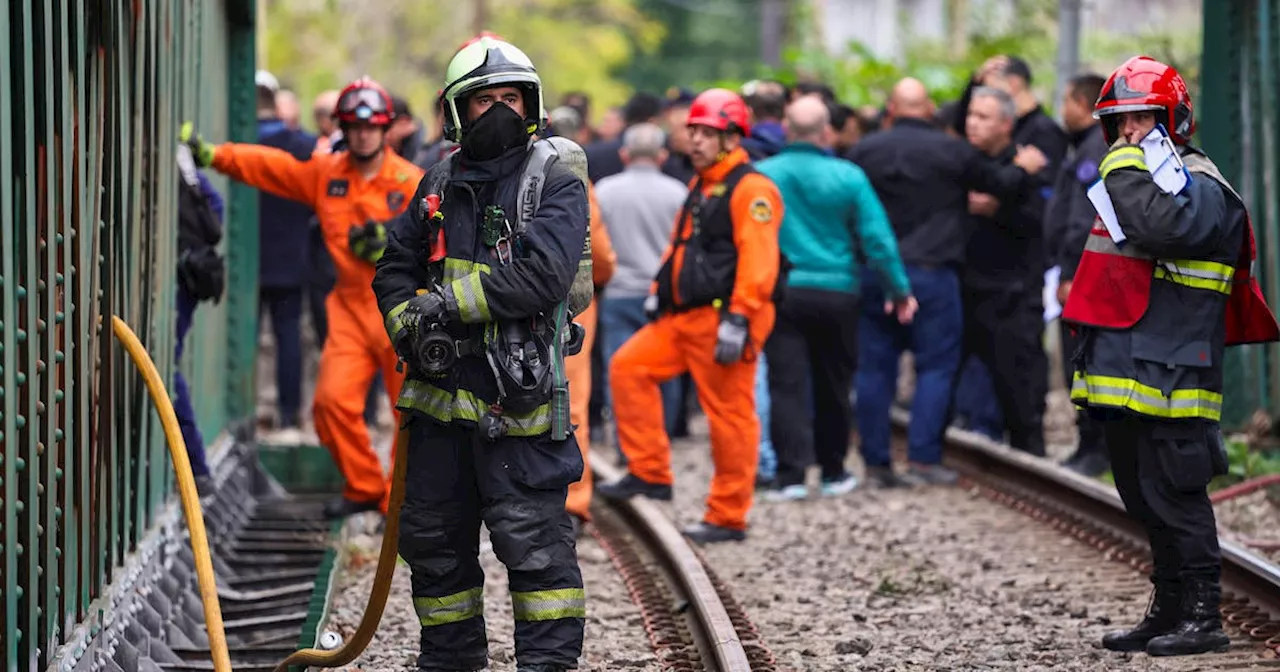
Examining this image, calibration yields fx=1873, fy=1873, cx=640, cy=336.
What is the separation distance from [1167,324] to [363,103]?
4.04 meters

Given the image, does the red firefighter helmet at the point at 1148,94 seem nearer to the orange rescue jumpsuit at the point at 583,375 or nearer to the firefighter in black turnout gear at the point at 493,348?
the firefighter in black turnout gear at the point at 493,348

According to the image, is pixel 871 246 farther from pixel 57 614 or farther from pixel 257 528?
pixel 57 614

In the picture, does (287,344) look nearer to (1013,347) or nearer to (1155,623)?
(1013,347)

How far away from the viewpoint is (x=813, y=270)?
10.6 m

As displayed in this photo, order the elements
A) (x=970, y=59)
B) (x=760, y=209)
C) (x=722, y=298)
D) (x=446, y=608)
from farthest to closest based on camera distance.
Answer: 1. (x=970, y=59)
2. (x=722, y=298)
3. (x=760, y=209)
4. (x=446, y=608)

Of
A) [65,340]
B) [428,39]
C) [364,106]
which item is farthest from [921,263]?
[428,39]

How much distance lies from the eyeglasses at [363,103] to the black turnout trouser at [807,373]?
2664 mm

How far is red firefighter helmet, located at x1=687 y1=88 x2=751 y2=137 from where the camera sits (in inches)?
363

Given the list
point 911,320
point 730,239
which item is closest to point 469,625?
point 730,239

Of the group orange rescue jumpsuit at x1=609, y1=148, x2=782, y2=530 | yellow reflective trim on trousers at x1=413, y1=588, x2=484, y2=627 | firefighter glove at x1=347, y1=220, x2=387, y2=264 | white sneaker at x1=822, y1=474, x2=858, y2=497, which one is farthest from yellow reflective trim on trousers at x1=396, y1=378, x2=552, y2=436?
white sneaker at x1=822, y1=474, x2=858, y2=497

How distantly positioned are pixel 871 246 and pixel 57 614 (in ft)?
19.1

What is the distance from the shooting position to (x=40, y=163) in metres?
5.32

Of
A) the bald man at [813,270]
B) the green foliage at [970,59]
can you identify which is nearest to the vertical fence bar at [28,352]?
the bald man at [813,270]

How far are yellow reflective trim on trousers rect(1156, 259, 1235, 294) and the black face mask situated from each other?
7.78ft
